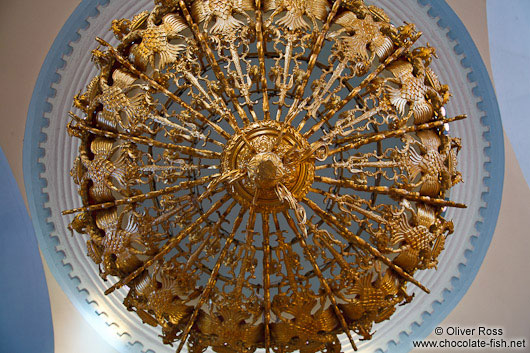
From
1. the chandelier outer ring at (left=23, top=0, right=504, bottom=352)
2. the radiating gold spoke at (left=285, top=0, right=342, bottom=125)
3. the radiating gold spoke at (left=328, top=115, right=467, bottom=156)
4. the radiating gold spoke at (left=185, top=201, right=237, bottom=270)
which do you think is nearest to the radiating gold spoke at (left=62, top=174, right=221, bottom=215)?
the radiating gold spoke at (left=185, top=201, right=237, bottom=270)

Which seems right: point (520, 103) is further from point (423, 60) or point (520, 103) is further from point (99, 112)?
point (99, 112)

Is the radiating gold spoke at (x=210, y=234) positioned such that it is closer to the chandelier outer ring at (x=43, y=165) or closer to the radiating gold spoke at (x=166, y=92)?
the radiating gold spoke at (x=166, y=92)

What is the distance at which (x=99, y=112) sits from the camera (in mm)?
5188

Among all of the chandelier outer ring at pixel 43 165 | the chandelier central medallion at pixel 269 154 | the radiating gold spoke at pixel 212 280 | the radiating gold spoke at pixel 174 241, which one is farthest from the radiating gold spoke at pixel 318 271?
the chandelier outer ring at pixel 43 165

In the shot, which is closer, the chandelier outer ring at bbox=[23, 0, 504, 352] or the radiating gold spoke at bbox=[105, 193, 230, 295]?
the radiating gold spoke at bbox=[105, 193, 230, 295]

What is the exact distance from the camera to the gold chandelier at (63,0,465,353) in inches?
192

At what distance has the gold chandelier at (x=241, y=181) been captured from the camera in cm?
488

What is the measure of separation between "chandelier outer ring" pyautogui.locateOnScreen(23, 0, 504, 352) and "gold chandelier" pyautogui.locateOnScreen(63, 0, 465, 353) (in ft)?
7.41

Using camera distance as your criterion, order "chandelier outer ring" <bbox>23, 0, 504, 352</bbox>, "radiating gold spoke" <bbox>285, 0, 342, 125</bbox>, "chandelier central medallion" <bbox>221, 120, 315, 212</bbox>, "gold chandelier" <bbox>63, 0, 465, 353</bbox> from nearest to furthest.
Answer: "chandelier central medallion" <bbox>221, 120, 315, 212</bbox>, "radiating gold spoke" <bbox>285, 0, 342, 125</bbox>, "gold chandelier" <bbox>63, 0, 465, 353</bbox>, "chandelier outer ring" <bbox>23, 0, 504, 352</bbox>

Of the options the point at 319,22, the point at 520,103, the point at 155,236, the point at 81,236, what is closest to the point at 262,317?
the point at 155,236

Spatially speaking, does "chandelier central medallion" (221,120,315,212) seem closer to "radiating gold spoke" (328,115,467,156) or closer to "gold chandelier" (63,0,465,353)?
"gold chandelier" (63,0,465,353)

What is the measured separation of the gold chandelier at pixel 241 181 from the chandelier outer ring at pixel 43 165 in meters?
2.26

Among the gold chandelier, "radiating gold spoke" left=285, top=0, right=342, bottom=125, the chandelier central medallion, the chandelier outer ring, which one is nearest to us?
the chandelier central medallion

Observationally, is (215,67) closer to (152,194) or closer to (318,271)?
(152,194)
